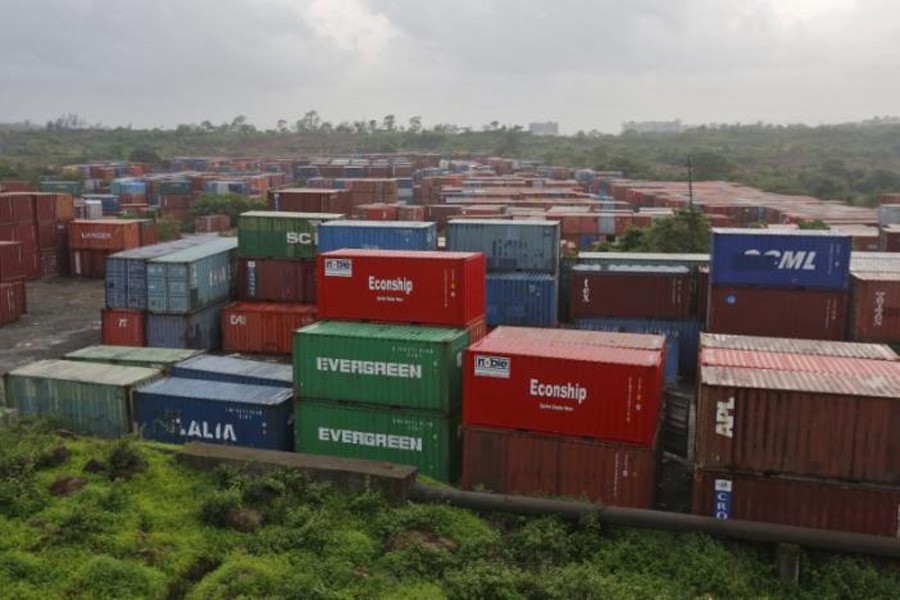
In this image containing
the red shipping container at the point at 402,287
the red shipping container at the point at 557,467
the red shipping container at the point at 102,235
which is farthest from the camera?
the red shipping container at the point at 102,235

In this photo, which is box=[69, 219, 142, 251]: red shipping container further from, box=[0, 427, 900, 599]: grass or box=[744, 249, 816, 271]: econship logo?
box=[744, 249, 816, 271]: econship logo

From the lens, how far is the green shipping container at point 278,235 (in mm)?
35344

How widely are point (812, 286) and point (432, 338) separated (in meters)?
13.0

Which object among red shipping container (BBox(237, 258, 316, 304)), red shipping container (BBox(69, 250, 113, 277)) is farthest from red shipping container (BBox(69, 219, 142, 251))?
red shipping container (BBox(237, 258, 316, 304))

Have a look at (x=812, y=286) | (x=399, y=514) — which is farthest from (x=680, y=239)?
(x=399, y=514)

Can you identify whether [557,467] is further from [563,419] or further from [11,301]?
[11,301]

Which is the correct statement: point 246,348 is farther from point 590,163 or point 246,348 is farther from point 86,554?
point 590,163

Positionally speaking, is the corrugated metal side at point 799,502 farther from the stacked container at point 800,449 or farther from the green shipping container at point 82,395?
the green shipping container at point 82,395

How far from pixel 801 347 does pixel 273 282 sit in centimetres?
2317

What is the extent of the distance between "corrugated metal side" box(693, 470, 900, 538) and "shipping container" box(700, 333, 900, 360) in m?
4.08

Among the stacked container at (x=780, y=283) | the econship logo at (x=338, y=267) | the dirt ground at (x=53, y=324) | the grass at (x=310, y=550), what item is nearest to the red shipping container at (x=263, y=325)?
the dirt ground at (x=53, y=324)

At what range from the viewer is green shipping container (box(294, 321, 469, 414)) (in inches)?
822

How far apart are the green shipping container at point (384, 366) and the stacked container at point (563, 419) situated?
1.55m

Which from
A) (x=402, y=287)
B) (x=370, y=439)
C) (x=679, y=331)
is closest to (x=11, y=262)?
(x=402, y=287)
